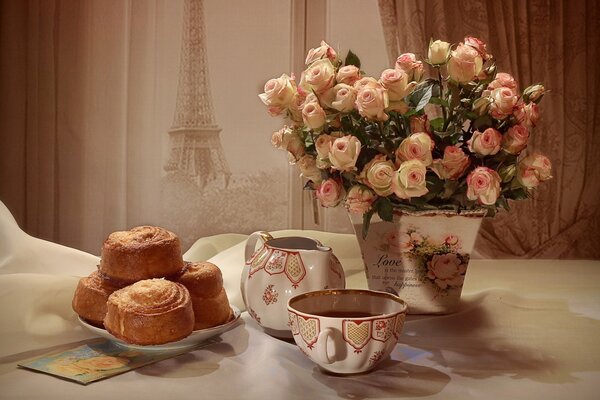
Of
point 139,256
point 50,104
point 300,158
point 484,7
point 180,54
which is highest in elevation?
point 484,7

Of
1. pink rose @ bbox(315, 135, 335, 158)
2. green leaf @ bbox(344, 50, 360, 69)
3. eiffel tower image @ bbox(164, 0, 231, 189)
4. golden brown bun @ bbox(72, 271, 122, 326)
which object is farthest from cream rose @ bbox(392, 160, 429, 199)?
eiffel tower image @ bbox(164, 0, 231, 189)

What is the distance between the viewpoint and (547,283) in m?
1.42

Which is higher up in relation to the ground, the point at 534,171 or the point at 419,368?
the point at 534,171

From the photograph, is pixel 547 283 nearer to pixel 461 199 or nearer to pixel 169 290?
pixel 461 199

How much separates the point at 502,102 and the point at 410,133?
0.46 feet

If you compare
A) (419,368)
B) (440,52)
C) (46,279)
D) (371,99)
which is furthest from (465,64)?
(46,279)

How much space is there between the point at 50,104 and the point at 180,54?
1.89 feet

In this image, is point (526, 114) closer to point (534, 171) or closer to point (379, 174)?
point (534, 171)

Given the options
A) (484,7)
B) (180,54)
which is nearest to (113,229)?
(180,54)

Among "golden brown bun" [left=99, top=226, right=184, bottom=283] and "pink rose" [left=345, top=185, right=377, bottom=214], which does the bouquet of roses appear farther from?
"golden brown bun" [left=99, top=226, right=184, bottom=283]

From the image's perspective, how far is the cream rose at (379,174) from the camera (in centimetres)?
96

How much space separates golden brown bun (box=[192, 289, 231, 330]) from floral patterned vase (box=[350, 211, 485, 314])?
26 centimetres

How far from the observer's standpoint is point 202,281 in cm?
97

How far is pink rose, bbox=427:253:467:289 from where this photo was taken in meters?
1.07
